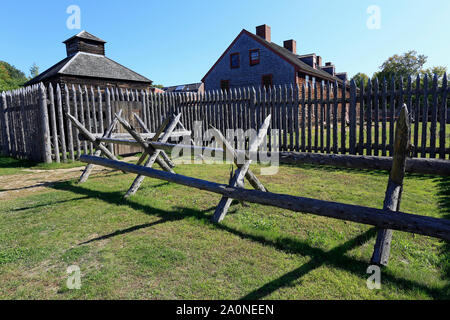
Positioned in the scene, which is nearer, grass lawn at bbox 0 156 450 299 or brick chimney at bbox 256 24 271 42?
grass lawn at bbox 0 156 450 299

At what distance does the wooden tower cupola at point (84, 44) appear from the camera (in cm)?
2423

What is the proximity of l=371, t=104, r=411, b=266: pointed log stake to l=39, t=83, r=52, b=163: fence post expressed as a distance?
381 inches

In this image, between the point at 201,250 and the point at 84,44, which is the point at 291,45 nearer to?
the point at 84,44

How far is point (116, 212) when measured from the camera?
4680mm

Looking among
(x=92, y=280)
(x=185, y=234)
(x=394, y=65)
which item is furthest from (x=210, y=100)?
(x=394, y=65)

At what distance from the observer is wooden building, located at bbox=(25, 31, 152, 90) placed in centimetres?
2078

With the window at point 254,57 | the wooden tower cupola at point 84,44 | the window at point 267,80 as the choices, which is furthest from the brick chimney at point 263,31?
the wooden tower cupola at point 84,44

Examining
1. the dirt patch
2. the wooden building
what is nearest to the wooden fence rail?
the dirt patch

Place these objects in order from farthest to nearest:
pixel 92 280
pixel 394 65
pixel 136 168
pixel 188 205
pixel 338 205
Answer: pixel 394 65 → pixel 136 168 → pixel 188 205 → pixel 338 205 → pixel 92 280

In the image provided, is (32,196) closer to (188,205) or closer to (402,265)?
(188,205)

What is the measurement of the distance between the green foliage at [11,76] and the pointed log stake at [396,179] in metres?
60.2

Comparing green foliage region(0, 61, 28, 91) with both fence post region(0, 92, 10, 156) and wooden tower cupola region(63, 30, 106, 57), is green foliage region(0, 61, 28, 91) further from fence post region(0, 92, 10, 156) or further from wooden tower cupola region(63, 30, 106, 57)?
fence post region(0, 92, 10, 156)
